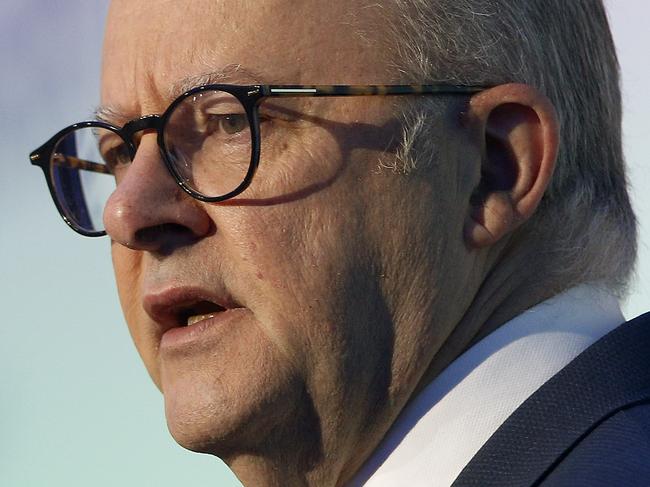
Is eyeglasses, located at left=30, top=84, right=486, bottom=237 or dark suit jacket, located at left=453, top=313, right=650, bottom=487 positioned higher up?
eyeglasses, located at left=30, top=84, right=486, bottom=237

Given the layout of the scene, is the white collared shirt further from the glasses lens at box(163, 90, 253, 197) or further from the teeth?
the glasses lens at box(163, 90, 253, 197)

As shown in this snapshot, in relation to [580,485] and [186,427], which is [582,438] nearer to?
[580,485]

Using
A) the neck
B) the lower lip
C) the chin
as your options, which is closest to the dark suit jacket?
the neck

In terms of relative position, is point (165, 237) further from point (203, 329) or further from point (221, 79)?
point (221, 79)

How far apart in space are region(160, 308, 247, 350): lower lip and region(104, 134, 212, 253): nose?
0.16 meters

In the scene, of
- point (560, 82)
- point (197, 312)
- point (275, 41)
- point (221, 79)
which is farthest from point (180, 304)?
point (560, 82)

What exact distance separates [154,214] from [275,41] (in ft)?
1.41

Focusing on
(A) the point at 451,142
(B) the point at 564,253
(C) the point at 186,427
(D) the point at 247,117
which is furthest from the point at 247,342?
(B) the point at 564,253

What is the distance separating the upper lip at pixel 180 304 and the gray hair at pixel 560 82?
477 mm

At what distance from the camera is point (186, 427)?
2.27 m

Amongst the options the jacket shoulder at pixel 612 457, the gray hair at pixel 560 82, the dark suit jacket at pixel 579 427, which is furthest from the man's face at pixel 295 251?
the jacket shoulder at pixel 612 457

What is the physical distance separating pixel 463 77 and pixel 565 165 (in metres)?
0.33

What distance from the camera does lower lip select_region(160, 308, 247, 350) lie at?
226 cm

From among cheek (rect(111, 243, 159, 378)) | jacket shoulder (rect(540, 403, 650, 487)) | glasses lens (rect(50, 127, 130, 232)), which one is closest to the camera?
jacket shoulder (rect(540, 403, 650, 487))
